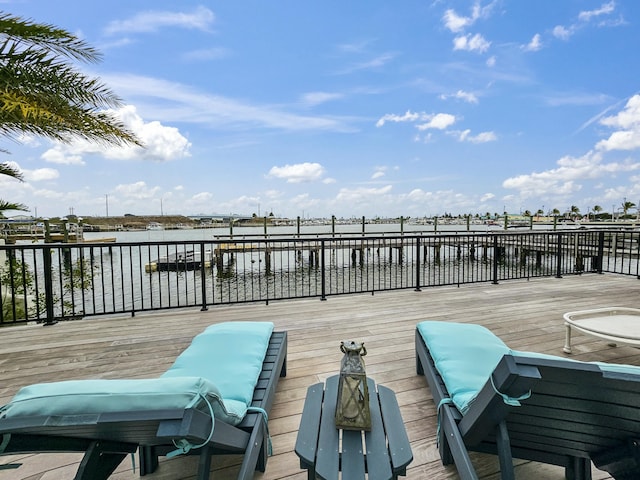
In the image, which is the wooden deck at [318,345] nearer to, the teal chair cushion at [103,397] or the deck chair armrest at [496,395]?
the deck chair armrest at [496,395]

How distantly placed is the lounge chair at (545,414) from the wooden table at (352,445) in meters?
0.34

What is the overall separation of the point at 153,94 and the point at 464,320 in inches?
383

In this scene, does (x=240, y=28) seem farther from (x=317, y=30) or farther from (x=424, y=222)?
(x=424, y=222)

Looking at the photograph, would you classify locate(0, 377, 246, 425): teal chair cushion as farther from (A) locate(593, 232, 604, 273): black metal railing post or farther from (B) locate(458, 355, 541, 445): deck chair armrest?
(A) locate(593, 232, 604, 273): black metal railing post

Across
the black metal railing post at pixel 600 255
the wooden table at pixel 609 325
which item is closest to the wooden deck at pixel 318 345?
the wooden table at pixel 609 325

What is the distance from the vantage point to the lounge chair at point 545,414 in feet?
3.17

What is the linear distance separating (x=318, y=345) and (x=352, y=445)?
2017mm

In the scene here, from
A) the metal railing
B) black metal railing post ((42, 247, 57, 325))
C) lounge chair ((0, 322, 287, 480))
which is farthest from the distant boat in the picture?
lounge chair ((0, 322, 287, 480))

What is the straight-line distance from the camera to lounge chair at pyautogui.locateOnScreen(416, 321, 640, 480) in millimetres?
967

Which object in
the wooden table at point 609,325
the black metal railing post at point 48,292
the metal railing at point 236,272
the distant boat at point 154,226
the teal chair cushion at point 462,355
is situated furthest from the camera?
the distant boat at point 154,226

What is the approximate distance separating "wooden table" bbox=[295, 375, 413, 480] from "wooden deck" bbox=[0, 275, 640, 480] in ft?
1.64

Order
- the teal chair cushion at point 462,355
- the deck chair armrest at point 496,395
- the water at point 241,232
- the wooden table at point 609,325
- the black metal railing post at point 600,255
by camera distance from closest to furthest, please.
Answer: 1. the deck chair armrest at point 496,395
2. the teal chair cushion at point 462,355
3. the wooden table at point 609,325
4. the black metal railing post at point 600,255
5. the water at point 241,232

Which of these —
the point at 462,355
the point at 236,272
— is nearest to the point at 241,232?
the point at 236,272

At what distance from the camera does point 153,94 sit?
29.3ft
